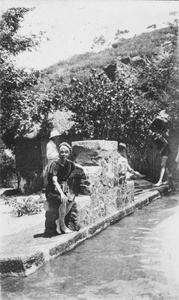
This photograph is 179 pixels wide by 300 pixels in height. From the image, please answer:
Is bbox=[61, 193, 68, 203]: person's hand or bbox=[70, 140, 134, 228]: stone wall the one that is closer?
bbox=[61, 193, 68, 203]: person's hand

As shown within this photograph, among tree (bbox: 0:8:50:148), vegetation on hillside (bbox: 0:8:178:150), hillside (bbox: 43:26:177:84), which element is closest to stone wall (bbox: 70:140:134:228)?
vegetation on hillside (bbox: 0:8:178:150)

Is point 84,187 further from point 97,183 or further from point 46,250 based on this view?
point 46,250

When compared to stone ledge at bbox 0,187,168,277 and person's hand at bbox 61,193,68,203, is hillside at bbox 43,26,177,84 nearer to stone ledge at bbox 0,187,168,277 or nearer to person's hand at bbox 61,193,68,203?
stone ledge at bbox 0,187,168,277

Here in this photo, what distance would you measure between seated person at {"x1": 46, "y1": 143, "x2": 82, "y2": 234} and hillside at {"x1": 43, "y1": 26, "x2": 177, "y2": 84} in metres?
21.4

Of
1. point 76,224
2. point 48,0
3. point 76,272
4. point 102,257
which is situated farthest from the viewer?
point 76,224

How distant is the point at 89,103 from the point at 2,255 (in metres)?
9.28

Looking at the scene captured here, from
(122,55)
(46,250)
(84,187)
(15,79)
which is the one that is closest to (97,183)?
(84,187)

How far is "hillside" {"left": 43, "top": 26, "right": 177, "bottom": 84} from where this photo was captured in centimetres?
3338

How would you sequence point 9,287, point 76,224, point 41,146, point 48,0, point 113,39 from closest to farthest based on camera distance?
point 9,287, point 48,0, point 76,224, point 41,146, point 113,39

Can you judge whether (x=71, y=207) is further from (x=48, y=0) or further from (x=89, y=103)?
(x=89, y=103)

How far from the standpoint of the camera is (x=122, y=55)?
36969mm

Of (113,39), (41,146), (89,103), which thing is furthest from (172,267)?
(113,39)

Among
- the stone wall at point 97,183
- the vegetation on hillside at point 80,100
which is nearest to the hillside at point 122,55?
the vegetation on hillside at point 80,100

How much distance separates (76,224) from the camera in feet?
22.9
